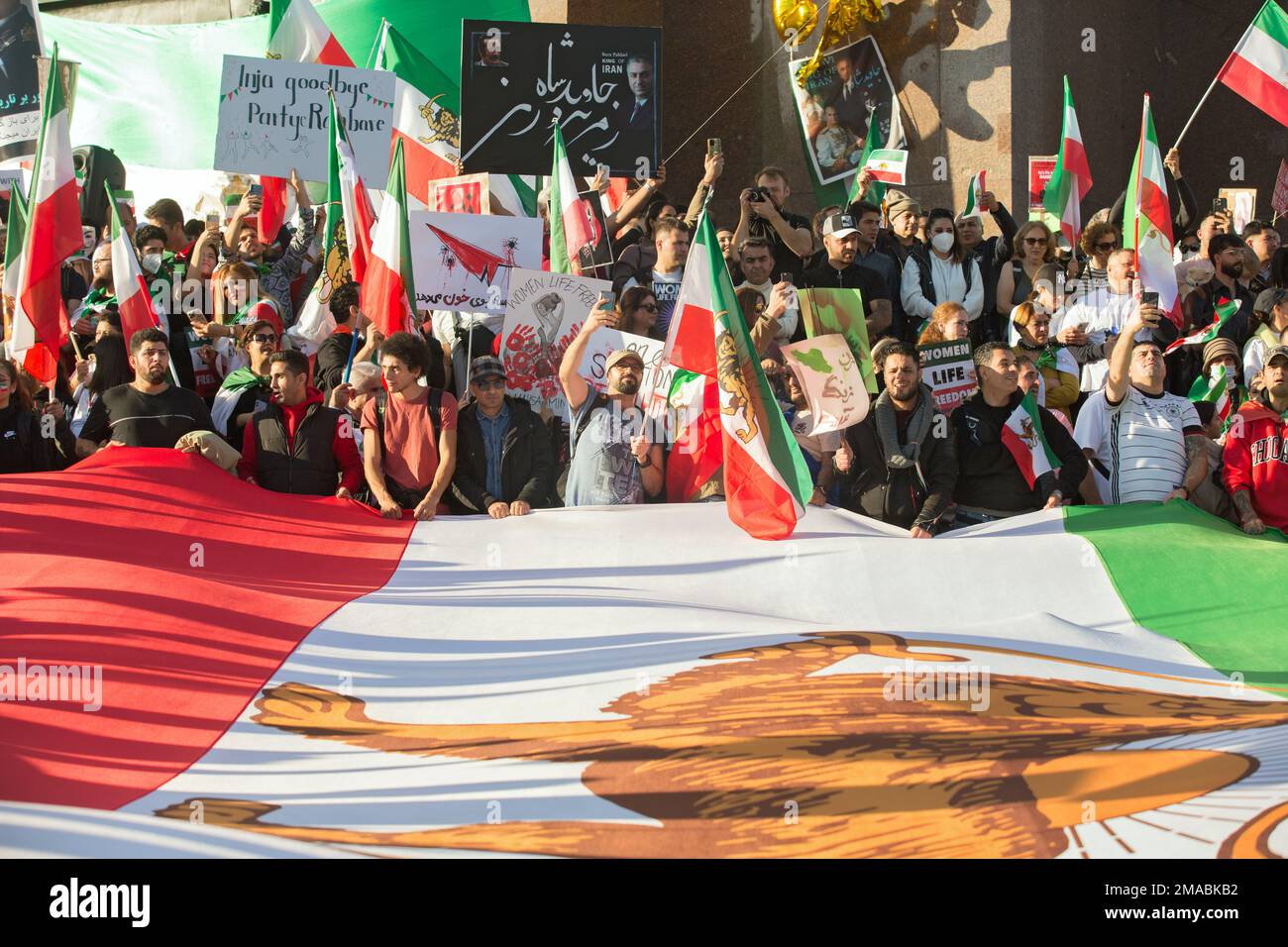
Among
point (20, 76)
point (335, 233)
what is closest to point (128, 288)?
point (335, 233)

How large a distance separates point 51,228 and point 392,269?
6.99 feet

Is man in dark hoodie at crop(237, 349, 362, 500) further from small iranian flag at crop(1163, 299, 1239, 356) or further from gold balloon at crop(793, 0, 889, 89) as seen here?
gold balloon at crop(793, 0, 889, 89)

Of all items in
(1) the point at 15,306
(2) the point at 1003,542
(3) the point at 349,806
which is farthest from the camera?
(1) the point at 15,306

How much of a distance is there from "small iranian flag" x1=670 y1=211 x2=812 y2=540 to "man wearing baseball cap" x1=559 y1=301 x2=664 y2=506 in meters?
0.46

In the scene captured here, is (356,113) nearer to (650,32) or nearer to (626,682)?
(650,32)

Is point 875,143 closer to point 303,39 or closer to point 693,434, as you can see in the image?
point 303,39

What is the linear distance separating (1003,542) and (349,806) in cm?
387

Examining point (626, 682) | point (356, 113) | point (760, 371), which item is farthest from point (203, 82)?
point (626, 682)

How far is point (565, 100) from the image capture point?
11328mm

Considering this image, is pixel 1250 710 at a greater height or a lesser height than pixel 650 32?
lesser

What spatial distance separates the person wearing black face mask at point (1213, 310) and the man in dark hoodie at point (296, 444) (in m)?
5.31

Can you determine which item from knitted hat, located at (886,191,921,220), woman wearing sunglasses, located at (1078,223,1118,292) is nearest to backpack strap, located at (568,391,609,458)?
knitted hat, located at (886,191,921,220)

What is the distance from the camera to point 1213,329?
10.7 m

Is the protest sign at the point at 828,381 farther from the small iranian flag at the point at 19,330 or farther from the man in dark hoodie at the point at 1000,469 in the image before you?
the small iranian flag at the point at 19,330
